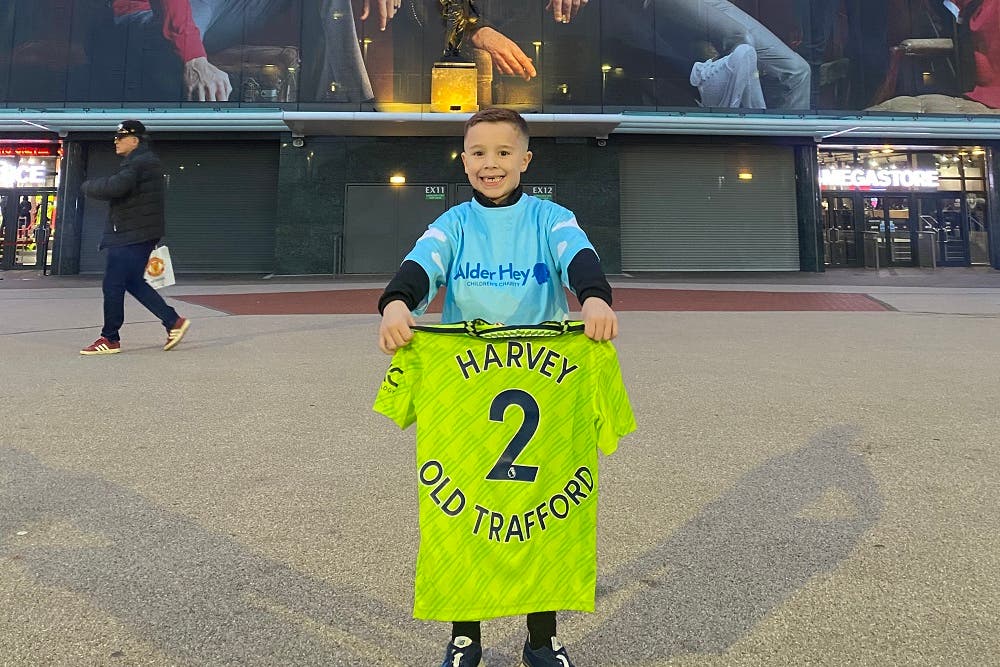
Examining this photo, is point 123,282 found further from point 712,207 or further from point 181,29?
point 712,207

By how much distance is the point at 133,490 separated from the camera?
257 centimetres

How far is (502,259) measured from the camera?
5.33ft

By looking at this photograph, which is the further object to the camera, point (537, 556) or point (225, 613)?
point (225, 613)

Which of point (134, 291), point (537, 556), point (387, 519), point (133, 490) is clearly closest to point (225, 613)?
point (387, 519)

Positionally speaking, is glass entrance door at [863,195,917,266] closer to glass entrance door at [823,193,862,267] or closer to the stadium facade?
glass entrance door at [823,193,862,267]

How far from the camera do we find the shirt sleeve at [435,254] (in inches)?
60.7

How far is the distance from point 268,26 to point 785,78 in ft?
50.8

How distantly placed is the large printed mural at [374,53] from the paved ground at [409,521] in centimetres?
1377

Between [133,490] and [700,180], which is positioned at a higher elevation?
[700,180]

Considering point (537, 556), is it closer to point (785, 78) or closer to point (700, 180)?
point (700, 180)

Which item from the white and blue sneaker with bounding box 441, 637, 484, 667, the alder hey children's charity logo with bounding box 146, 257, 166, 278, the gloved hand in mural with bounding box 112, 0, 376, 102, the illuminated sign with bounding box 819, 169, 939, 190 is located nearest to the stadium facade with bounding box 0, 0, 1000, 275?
the gloved hand in mural with bounding box 112, 0, 376, 102

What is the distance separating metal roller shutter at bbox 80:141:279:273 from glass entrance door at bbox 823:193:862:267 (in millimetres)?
18078

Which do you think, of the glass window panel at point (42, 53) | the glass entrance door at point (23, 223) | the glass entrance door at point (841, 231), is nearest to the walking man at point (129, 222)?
the glass window panel at point (42, 53)

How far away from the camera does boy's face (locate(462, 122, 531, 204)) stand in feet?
5.16
